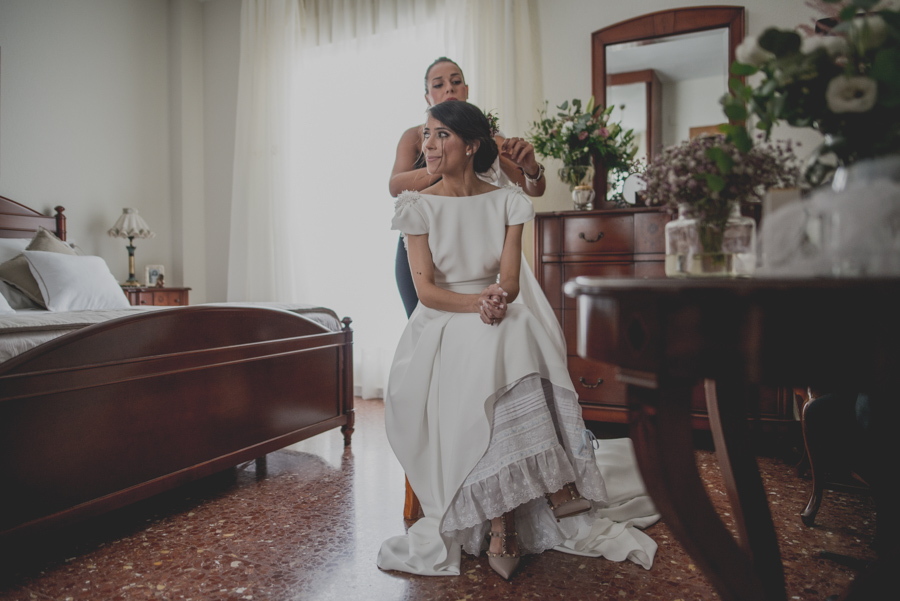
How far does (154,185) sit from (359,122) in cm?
188

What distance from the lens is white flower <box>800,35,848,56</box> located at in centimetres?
80

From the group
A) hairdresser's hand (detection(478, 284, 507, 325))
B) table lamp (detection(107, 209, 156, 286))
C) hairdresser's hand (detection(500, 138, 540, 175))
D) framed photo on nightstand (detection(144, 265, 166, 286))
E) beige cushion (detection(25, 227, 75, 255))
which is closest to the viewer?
hairdresser's hand (detection(478, 284, 507, 325))

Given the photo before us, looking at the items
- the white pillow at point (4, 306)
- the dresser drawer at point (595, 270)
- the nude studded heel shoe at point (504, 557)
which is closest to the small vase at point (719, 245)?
the nude studded heel shoe at point (504, 557)

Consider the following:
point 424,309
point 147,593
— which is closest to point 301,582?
point 147,593

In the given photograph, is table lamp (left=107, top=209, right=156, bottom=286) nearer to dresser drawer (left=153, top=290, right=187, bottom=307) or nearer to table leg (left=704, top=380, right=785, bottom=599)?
dresser drawer (left=153, top=290, right=187, bottom=307)

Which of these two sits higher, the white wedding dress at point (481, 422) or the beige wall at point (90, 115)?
the beige wall at point (90, 115)

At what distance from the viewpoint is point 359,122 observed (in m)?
4.32

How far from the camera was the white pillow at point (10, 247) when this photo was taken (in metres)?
3.15

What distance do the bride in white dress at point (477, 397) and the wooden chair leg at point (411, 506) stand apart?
0.56 ft

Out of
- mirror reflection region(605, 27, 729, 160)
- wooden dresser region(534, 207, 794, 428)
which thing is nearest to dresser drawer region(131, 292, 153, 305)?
wooden dresser region(534, 207, 794, 428)

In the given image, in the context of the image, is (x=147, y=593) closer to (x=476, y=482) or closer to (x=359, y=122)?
(x=476, y=482)

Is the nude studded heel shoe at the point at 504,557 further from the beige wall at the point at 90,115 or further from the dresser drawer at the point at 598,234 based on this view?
the beige wall at the point at 90,115

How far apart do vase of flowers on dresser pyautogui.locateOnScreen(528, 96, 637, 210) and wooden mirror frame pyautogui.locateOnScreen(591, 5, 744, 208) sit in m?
0.13

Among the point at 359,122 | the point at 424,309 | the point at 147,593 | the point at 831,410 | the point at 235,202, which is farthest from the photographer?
the point at 235,202
